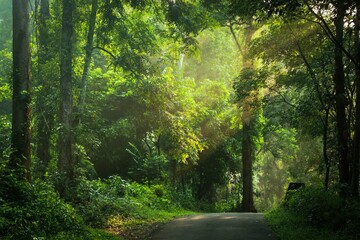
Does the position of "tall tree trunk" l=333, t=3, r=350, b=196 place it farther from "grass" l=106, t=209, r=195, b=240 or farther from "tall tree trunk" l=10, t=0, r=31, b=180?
"tall tree trunk" l=10, t=0, r=31, b=180

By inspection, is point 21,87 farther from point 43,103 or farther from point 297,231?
point 297,231

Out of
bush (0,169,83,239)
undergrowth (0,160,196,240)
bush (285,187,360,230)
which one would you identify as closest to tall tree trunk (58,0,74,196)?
undergrowth (0,160,196,240)

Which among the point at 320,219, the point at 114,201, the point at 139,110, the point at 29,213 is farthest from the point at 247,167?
the point at 29,213

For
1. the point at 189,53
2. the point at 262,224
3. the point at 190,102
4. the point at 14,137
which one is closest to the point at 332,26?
the point at 189,53

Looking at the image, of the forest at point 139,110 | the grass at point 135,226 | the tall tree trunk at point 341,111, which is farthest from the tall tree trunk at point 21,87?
the tall tree trunk at point 341,111

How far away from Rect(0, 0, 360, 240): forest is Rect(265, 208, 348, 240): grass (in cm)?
5

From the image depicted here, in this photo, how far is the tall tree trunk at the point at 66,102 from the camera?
13094 mm

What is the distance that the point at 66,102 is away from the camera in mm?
13602

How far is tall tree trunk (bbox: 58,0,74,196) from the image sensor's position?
13.1 meters

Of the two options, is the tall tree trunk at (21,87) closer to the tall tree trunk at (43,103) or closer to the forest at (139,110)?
the forest at (139,110)

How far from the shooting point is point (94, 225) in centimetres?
1205

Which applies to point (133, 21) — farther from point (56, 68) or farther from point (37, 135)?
point (37, 135)

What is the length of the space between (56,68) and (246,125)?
14801 mm

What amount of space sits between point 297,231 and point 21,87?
8.68 m
